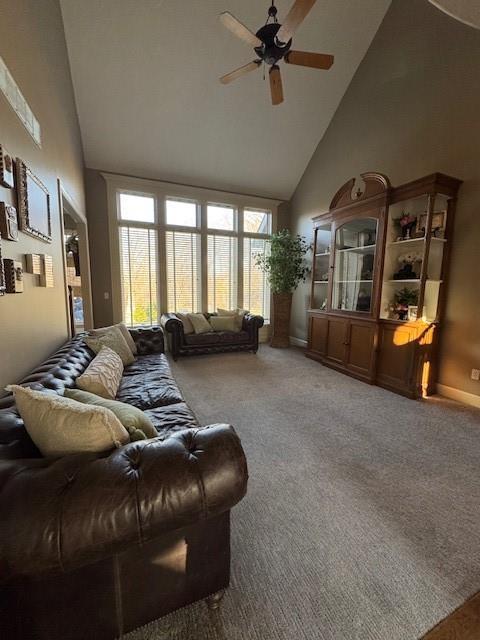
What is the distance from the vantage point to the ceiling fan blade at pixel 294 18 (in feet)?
6.79

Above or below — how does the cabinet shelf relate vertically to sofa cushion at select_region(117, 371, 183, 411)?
above

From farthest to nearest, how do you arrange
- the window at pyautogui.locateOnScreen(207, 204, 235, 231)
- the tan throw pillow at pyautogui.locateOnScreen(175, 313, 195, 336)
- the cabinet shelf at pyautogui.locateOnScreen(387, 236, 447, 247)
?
the window at pyautogui.locateOnScreen(207, 204, 235, 231)
the tan throw pillow at pyautogui.locateOnScreen(175, 313, 195, 336)
the cabinet shelf at pyautogui.locateOnScreen(387, 236, 447, 247)

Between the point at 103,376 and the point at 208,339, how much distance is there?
9.50 feet

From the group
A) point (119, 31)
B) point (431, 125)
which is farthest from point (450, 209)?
point (119, 31)

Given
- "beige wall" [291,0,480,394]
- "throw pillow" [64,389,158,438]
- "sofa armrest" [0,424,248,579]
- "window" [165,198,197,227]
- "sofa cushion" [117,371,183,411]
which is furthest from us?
"window" [165,198,197,227]

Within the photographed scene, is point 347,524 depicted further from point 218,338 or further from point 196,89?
point 196,89

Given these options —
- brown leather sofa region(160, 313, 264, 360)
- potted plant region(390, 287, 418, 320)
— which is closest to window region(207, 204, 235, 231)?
brown leather sofa region(160, 313, 264, 360)

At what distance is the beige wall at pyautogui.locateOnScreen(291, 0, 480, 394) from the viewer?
116 inches

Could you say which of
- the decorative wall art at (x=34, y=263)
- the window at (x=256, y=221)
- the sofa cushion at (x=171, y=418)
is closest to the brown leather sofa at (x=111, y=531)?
the sofa cushion at (x=171, y=418)

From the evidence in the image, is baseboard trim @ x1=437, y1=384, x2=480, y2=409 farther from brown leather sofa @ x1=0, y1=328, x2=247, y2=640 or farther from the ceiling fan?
the ceiling fan

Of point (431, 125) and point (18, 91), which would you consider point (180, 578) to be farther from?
point (431, 125)

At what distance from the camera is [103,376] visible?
1.88 m

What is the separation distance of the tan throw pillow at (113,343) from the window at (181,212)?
2.86 metres

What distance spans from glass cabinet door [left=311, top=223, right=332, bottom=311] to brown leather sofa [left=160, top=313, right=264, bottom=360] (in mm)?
1091
